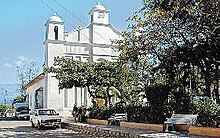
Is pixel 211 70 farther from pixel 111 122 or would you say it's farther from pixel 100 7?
pixel 100 7

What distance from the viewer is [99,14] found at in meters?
41.7

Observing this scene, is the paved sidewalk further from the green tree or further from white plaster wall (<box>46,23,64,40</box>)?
white plaster wall (<box>46,23,64,40</box>)

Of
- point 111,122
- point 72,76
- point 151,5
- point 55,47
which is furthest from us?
point 55,47

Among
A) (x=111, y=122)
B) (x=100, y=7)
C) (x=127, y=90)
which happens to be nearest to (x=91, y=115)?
(x=127, y=90)

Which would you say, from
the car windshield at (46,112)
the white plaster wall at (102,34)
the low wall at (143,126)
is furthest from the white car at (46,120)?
the white plaster wall at (102,34)

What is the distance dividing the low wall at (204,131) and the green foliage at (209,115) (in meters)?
0.47

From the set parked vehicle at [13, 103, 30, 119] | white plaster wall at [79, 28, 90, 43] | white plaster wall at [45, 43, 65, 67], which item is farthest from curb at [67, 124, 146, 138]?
parked vehicle at [13, 103, 30, 119]

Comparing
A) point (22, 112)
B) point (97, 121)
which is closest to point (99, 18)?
point (22, 112)

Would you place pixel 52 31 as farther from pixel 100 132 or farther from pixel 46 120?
pixel 100 132

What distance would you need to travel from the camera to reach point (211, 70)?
19.8 m

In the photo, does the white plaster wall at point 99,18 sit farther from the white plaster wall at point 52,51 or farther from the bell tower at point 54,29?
the white plaster wall at point 52,51

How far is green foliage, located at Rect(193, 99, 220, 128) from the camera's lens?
15805 millimetres

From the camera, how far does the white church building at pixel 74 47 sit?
3981 centimetres

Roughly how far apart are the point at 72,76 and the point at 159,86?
32.2 feet
